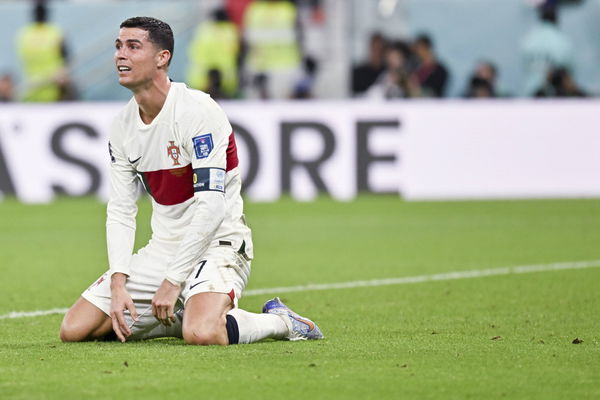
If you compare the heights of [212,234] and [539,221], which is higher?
[212,234]

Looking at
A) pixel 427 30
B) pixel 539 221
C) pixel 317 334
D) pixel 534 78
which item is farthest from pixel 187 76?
pixel 317 334

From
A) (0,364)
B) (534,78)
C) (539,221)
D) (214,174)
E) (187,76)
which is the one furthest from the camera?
(187,76)

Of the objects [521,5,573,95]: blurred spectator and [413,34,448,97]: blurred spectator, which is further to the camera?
[521,5,573,95]: blurred spectator

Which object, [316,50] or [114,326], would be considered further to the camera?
[316,50]

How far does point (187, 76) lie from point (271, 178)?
6.48 metres

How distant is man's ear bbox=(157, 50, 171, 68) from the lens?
673 centimetres

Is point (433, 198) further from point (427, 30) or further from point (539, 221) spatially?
point (427, 30)

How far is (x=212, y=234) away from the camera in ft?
21.9

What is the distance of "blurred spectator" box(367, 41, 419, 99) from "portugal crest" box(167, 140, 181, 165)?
1227 cm

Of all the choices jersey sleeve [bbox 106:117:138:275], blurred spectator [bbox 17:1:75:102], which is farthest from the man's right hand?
blurred spectator [bbox 17:1:75:102]

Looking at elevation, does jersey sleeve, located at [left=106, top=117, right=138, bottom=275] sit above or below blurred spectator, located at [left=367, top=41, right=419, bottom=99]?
above

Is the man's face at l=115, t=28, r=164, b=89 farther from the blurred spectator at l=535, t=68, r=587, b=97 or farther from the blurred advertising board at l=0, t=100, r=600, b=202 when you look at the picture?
the blurred spectator at l=535, t=68, r=587, b=97

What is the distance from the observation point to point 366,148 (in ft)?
58.0

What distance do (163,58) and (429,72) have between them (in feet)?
44.5
